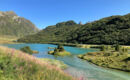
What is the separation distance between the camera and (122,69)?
2036 cm

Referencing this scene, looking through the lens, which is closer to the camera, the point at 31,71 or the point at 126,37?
the point at 31,71

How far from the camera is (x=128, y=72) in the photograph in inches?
744

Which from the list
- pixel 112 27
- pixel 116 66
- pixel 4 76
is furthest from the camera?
pixel 112 27

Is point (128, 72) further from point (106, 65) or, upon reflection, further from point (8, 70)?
point (8, 70)

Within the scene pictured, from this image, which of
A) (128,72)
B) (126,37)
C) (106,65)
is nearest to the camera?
(128,72)

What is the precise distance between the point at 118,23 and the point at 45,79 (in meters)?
150

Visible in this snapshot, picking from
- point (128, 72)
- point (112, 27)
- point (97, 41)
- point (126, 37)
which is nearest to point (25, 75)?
point (128, 72)

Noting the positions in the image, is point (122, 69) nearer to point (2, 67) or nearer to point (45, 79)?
point (45, 79)

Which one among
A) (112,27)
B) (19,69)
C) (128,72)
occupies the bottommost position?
(128,72)

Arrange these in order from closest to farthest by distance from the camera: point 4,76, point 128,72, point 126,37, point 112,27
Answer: point 4,76, point 128,72, point 126,37, point 112,27

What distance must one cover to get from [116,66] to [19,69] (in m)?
21.0

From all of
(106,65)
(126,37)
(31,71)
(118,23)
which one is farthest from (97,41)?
(31,71)

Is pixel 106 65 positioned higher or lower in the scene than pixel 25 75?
lower

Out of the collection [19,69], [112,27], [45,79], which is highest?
[112,27]
